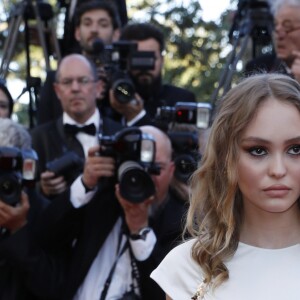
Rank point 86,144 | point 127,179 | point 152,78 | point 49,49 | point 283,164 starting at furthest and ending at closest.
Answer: point 49,49
point 152,78
point 86,144
point 127,179
point 283,164

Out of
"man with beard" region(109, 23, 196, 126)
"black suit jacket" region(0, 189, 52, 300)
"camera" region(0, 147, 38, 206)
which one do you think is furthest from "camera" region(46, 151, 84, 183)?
"man with beard" region(109, 23, 196, 126)

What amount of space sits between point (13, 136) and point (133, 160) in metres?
0.74

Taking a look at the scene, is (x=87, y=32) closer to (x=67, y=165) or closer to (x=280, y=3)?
(x=280, y=3)

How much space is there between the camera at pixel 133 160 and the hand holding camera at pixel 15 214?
496 mm

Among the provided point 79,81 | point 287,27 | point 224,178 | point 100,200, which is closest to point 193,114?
point 100,200

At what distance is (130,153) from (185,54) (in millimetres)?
6201

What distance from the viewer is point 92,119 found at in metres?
5.96

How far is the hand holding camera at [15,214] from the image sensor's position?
489 centimetres

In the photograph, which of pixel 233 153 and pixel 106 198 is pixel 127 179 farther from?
pixel 233 153

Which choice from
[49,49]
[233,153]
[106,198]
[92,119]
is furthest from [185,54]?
[233,153]

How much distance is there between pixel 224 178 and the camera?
3076 millimetres

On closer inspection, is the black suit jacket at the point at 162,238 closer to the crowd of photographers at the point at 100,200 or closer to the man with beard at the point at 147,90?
the crowd of photographers at the point at 100,200

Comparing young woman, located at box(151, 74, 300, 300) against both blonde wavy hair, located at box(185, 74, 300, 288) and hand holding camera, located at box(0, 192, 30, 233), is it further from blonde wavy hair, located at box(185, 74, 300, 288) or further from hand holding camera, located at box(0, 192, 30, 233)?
hand holding camera, located at box(0, 192, 30, 233)

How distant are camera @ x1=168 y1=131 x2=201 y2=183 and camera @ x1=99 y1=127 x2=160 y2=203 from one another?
320 millimetres
